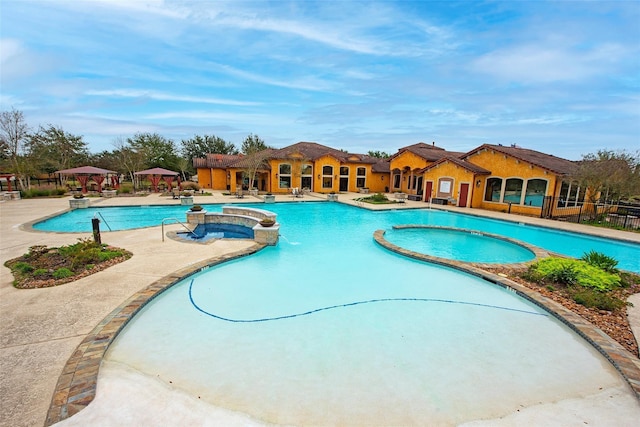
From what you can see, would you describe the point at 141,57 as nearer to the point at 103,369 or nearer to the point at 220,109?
the point at 220,109

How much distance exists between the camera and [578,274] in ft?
21.8

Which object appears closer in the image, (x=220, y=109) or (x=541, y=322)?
(x=541, y=322)

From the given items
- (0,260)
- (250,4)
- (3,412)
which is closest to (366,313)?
(3,412)

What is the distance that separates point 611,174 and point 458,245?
1065cm

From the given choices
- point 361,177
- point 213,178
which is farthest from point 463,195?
point 213,178

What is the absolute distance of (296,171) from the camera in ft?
90.7

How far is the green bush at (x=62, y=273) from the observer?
600cm

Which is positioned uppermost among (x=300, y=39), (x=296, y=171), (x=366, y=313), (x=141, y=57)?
(x=300, y=39)

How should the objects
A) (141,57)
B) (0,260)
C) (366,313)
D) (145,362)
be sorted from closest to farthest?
(145,362)
(366,313)
(0,260)
(141,57)

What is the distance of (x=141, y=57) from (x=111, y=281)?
14.9 metres

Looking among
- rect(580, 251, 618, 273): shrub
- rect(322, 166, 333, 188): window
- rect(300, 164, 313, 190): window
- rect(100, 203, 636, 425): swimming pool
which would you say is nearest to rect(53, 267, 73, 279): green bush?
rect(100, 203, 636, 425): swimming pool

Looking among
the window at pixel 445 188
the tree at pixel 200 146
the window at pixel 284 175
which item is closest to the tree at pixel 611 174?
the window at pixel 445 188

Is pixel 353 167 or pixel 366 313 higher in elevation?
pixel 353 167

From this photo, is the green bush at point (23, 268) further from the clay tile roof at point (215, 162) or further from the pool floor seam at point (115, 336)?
the clay tile roof at point (215, 162)
